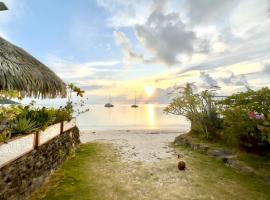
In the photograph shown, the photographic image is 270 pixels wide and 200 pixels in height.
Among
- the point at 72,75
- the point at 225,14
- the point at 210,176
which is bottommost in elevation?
the point at 210,176

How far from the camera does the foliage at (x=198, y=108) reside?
10.5 metres

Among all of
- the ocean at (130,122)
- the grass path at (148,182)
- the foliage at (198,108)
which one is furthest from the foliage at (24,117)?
the ocean at (130,122)

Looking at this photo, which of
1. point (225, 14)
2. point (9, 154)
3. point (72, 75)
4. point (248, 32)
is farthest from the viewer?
point (72, 75)

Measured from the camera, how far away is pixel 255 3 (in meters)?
9.01

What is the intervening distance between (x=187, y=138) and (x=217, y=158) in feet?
10.5

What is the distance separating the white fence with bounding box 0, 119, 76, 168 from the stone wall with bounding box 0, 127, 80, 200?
0.10 metres

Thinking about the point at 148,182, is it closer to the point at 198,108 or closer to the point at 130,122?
the point at 198,108

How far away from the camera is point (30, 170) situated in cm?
482

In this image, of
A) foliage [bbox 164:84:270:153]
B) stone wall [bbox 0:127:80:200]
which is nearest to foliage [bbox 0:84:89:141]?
stone wall [bbox 0:127:80:200]

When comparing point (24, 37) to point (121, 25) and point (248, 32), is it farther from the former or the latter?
point (248, 32)

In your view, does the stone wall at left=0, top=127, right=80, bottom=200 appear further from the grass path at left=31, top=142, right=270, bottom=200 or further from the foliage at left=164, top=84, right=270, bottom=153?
the foliage at left=164, top=84, right=270, bottom=153

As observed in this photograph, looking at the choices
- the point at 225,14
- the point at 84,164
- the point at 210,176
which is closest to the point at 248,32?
the point at 225,14

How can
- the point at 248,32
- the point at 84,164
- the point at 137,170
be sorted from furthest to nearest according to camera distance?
the point at 248,32 < the point at 84,164 < the point at 137,170

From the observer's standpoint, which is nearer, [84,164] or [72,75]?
[84,164]
